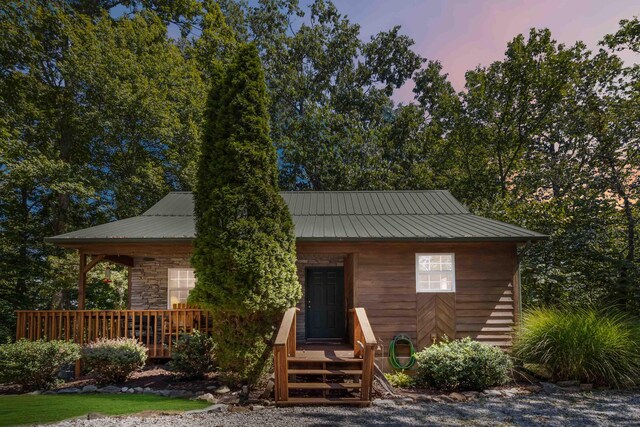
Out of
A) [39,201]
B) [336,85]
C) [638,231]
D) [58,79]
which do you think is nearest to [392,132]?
[336,85]

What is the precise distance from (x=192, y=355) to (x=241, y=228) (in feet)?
8.60

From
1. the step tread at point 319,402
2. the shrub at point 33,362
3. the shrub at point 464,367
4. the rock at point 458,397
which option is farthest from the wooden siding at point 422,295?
the shrub at point 33,362

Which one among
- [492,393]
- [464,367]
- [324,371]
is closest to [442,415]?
[464,367]

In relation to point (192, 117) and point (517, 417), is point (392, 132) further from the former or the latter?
point (517, 417)

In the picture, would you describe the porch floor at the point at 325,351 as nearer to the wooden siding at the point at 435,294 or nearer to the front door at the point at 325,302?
the wooden siding at the point at 435,294

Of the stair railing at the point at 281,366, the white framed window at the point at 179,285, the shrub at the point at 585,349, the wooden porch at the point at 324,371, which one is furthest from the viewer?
the white framed window at the point at 179,285

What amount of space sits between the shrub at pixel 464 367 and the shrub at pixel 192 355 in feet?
12.8

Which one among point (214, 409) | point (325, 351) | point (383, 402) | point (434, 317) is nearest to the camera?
point (214, 409)

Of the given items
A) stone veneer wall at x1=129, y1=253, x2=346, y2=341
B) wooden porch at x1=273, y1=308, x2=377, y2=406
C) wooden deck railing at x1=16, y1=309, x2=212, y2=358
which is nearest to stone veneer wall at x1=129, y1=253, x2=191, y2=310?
stone veneer wall at x1=129, y1=253, x2=346, y2=341

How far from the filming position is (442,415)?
18.2 ft

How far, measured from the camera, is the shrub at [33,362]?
6879mm

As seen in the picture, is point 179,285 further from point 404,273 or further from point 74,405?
point 404,273

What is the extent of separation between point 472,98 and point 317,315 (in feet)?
40.4

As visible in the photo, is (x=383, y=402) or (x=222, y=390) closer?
(x=383, y=402)
